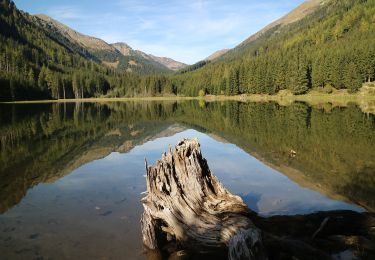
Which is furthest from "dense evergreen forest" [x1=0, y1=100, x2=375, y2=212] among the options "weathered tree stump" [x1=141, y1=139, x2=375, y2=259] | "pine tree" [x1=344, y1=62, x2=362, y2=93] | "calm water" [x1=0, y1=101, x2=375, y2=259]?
"pine tree" [x1=344, y1=62, x2=362, y2=93]

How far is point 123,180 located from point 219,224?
10.6 metres

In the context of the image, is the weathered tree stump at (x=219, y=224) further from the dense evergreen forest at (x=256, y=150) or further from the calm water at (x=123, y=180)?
the dense evergreen forest at (x=256, y=150)

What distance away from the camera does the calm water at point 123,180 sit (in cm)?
1195

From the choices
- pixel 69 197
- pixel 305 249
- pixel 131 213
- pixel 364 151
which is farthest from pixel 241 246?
pixel 364 151

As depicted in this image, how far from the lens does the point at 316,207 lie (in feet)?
46.9

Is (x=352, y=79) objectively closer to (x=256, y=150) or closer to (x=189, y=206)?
(x=256, y=150)

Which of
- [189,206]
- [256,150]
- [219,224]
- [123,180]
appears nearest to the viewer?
[219,224]

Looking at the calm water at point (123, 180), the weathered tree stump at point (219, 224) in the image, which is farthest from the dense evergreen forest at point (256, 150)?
the weathered tree stump at point (219, 224)

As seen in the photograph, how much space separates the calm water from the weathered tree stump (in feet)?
4.30

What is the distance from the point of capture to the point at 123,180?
19.6 m

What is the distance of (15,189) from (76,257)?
9037 millimetres

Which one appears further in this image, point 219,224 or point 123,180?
point 123,180

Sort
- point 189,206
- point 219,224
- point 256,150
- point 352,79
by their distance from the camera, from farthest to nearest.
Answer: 1. point 352,79
2. point 256,150
3. point 189,206
4. point 219,224

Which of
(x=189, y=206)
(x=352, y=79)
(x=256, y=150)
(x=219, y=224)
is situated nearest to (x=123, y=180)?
(x=189, y=206)
